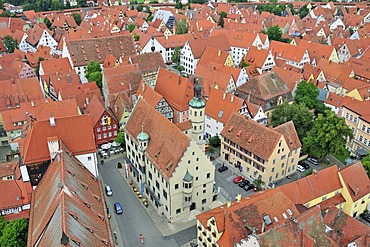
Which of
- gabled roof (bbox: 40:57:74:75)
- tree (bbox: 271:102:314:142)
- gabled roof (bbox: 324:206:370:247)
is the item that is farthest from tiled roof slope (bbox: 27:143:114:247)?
gabled roof (bbox: 40:57:74:75)

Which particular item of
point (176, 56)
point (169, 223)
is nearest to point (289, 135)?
point (169, 223)

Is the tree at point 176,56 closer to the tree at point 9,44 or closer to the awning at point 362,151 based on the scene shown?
the tree at point 9,44

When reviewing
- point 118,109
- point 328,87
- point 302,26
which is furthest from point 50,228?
point 302,26

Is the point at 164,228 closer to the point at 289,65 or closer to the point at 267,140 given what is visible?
Answer: the point at 267,140

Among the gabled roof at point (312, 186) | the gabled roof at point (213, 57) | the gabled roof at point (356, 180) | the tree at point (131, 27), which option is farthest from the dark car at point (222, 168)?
the tree at point (131, 27)

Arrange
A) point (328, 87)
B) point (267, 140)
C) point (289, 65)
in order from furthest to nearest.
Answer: point (289, 65)
point (328, 87)
point (267, 140)

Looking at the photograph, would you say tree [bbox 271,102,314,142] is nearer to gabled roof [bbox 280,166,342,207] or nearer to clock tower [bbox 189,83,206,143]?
gabled roof [bbox 280,166,342,207]

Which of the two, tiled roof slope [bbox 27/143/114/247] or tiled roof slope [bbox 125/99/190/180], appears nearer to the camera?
tiled roof slope [bbox 27/143/114/247]

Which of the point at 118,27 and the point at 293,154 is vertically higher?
the point at 118,27

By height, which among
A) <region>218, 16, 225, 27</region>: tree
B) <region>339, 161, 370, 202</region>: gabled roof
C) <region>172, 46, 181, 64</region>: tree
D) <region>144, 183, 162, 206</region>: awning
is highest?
<region>218, 16, 225, 27</region>: tree
